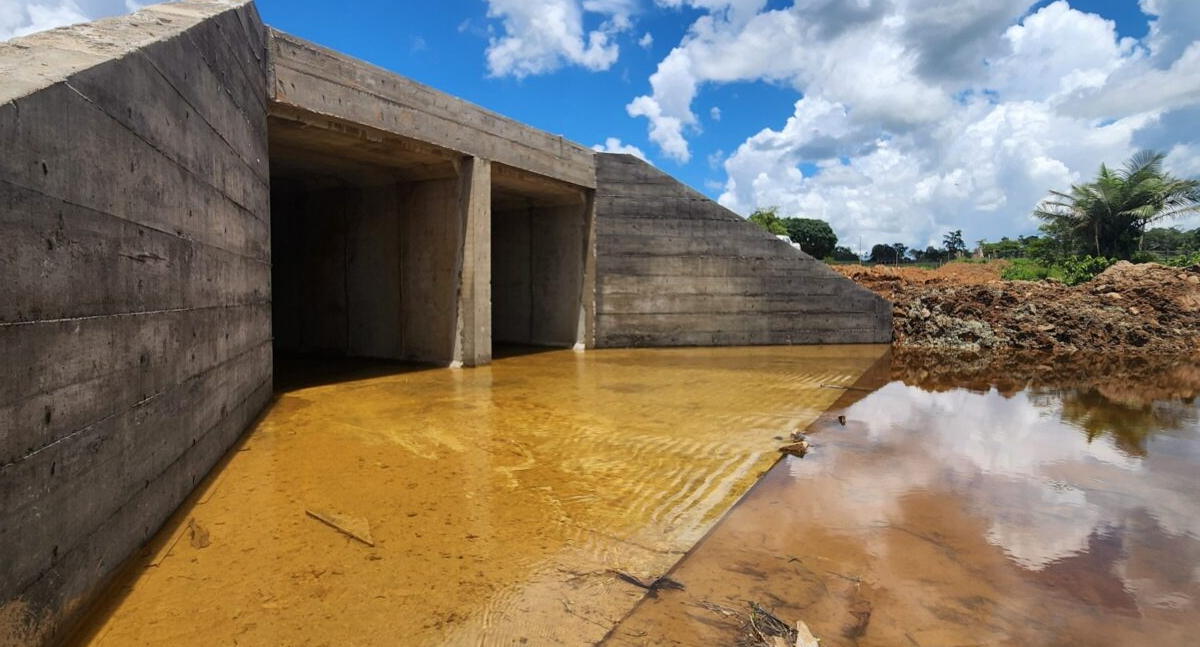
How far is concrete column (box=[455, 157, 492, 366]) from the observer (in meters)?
10.3

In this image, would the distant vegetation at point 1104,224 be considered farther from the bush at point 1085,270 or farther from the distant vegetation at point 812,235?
the distant vegetation at point 812,235

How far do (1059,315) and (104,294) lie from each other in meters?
19.7

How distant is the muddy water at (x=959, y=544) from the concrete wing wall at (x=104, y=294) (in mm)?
2397

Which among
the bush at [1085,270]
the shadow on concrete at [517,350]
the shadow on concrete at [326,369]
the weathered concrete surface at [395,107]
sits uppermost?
the weathered concrete surface at [395,107]

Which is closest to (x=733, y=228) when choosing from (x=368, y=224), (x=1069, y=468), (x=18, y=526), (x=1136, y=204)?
(x=368, y=224)

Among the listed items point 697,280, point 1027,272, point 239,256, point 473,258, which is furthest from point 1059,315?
point 239,256

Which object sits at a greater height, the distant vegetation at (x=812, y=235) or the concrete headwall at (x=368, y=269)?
the distant vegetation at (x=812, y=235)

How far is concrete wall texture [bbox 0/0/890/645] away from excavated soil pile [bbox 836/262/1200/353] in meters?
2.68

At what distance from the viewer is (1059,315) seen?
15984 millimetres

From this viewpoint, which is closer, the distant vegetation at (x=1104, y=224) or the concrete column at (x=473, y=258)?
the concrete column at (x=473, y=258)

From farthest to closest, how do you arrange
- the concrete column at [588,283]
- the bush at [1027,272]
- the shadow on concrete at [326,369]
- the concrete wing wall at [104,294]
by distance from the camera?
the bush at [1027,272], the concrete column at [588,283], the shadow on concrete at [326,369], the concrete wing wall at [104,294]

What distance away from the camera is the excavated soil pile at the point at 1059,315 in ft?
50.3

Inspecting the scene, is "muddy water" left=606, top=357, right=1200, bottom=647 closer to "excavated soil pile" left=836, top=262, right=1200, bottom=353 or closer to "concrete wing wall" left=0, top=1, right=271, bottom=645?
"concrete wing wall" left=0, top=1, right=271, bottom=645

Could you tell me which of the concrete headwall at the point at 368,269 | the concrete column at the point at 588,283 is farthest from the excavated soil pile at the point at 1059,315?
the concrete headwall at the point at 368,269
